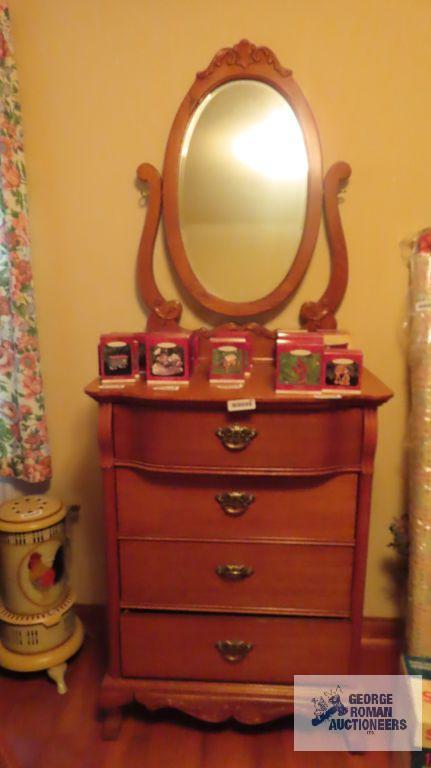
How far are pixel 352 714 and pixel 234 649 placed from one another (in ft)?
1.28

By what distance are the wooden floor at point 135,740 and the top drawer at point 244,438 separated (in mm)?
810

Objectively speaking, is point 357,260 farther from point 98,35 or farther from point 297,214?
point 98,35

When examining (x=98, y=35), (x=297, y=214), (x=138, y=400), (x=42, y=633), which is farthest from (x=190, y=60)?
(x=42, y=633)

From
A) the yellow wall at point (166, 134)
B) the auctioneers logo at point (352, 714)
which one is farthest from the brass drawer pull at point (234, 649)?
the yellow wall at point (166, 134)

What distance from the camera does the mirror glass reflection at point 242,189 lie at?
1.62 m

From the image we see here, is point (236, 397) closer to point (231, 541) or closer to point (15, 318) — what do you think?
point (231, 541)

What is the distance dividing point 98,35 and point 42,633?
1.83 meters

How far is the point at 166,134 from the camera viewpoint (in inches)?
65.8

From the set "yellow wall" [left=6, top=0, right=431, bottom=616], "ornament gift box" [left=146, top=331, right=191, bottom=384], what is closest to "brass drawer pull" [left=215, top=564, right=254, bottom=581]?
"ornament gift box" [left=146, top=331, right=191, bottom=384]

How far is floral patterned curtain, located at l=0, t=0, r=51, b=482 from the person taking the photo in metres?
1.61

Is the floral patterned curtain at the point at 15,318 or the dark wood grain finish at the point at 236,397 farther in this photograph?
the floral patterned curtain at the point at 15,318

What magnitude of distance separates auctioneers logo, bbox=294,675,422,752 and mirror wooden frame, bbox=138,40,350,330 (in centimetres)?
101

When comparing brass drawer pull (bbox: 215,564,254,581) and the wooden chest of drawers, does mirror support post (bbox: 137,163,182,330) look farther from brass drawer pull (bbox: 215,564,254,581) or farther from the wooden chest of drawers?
brass drawer pull (bbox: 215,564,254,581)

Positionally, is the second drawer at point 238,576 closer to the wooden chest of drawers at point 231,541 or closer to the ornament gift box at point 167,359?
the wooden chest of drawers at point 231,541
